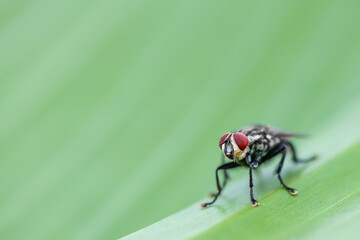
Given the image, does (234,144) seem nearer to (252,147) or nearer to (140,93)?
(252,147)

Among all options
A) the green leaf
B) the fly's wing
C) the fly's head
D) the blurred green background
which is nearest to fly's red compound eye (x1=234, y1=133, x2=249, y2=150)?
the fly's head

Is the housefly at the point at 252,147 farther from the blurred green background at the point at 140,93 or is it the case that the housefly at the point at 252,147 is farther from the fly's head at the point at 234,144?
the blurred green background at the point at 140,93

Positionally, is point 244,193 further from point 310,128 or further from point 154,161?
point 310,128

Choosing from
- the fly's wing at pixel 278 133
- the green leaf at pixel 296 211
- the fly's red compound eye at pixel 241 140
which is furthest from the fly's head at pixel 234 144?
the fly's wing at pixel 278 133

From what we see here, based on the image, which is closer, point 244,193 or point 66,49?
point 244,193

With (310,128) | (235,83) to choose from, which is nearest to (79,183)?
(235,83)


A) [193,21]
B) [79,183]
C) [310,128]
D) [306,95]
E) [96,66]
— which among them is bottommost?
[79,183]

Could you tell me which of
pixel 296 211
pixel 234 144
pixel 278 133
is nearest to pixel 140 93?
pixel 278 133
